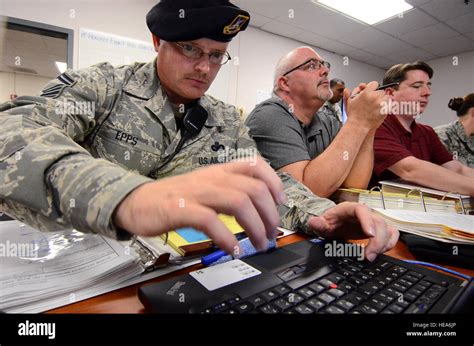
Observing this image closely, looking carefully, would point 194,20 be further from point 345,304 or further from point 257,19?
point 257,19

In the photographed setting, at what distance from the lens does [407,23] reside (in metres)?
3.12

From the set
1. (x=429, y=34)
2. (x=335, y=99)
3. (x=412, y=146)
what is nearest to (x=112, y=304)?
(x=412, y=146)

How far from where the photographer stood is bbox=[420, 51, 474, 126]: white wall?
3880mm

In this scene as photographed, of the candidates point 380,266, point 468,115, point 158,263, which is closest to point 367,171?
point 380,266

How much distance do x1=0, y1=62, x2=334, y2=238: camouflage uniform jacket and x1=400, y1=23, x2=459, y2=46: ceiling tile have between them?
3575mm

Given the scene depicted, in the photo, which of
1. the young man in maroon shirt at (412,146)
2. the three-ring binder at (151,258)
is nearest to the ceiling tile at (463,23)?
the young man in maroon shirt at (412,146)

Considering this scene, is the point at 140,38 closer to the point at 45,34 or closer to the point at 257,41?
the point at 45,34

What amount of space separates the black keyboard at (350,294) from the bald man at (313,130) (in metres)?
0.55

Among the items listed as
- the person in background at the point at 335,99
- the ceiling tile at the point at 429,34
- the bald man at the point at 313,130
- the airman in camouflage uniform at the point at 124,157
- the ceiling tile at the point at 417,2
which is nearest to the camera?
the airman in camouflage uniform at the point at 124,157

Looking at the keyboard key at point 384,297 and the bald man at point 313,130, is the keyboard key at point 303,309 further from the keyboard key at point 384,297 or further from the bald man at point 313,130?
the bald man at point 313,130

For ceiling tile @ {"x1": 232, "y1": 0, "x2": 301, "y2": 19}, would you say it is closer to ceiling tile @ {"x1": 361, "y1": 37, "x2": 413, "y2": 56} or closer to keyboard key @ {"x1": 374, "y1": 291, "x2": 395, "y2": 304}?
ceiling tile @ {"x1": 361, "y1": 37, "x2": 413, "y2": 56}

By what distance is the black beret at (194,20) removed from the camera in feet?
2.26

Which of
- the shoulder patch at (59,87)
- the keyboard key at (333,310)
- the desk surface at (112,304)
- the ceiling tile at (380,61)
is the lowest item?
Answer: the desk surface at (112,304)

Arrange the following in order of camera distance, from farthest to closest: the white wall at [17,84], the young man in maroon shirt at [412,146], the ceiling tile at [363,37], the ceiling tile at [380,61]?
the ceiling tile at [380,61] < the ceiling tile at [363,37] < the white wall at [17,84] < the young man in maroon shirt at [412,146]
